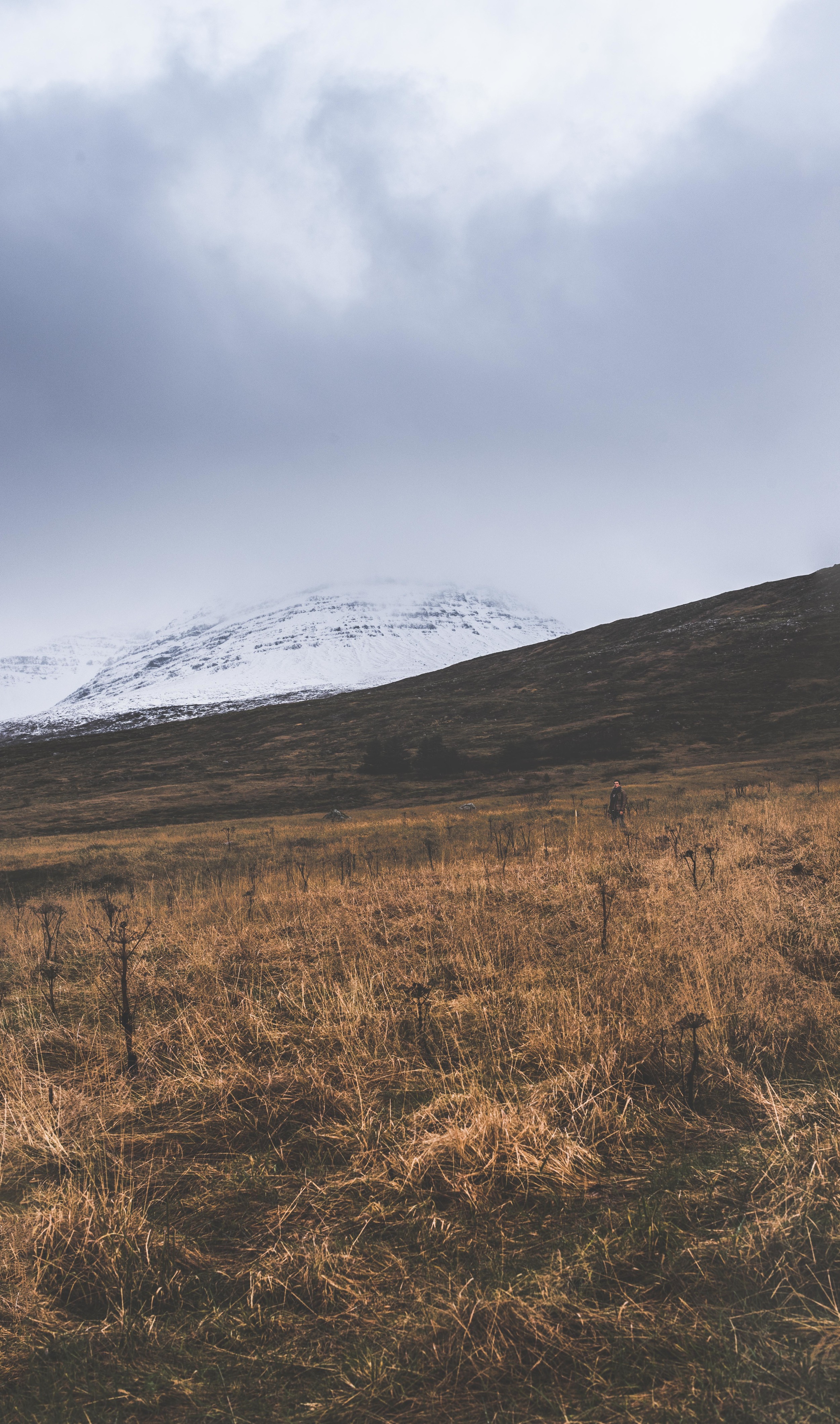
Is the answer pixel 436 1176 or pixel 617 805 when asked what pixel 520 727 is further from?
pixel 436 1176

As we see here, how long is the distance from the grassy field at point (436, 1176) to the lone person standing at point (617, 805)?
15.1 metres

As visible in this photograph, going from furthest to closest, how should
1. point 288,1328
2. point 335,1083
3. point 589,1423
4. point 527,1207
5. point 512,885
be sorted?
point 512,885
point 335,1083
point 527,1207
point 288,1328
point 589,1423

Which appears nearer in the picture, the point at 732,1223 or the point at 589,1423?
the point at 589,1423

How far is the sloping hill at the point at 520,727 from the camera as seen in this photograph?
5091 cm

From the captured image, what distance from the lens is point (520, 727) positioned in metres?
67.9

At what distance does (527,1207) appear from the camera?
9.55ft

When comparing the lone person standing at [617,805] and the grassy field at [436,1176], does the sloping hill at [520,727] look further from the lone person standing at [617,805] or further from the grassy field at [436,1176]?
the grassy field at [436,1176]

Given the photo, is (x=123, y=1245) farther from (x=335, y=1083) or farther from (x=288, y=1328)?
(x=335, y=1083)

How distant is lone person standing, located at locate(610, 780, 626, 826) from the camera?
21.8 meters

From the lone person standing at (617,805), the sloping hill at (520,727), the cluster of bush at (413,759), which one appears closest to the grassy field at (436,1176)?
the lone person standing at (617,805)

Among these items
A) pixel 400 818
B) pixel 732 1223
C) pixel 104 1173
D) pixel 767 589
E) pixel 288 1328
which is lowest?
pixel 400 818

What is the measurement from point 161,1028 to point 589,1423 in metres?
3.64

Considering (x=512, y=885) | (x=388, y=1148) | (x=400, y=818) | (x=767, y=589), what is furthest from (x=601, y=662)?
(x=388, y=1148)

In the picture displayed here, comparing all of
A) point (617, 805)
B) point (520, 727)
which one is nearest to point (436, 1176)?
point (617, 805)
